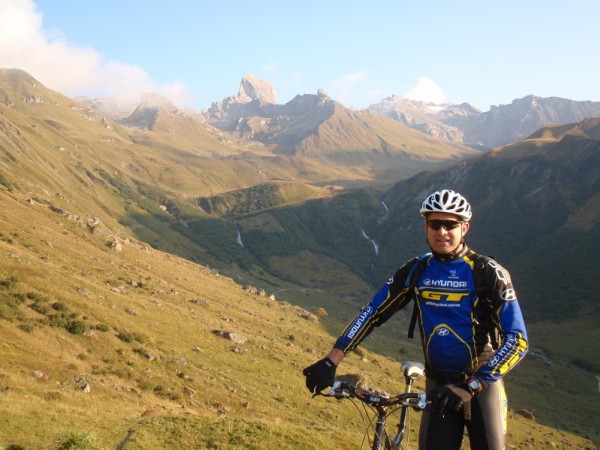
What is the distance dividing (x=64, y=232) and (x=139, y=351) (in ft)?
163

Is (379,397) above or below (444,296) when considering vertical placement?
below

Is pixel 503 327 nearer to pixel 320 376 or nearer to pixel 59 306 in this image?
pixel 320 376

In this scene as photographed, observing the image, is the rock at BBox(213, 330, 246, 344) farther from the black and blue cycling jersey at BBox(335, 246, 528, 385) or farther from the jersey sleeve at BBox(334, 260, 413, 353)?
the black and blue cycling jersey at BBox(335, 246, 528, 385)

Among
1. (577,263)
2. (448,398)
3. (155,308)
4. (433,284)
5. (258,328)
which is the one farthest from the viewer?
(577,263)

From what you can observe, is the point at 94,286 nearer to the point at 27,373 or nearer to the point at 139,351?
the point at 139,351

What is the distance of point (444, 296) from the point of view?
8367 millimetres

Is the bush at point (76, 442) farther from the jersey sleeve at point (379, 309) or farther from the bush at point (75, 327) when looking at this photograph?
the bush at point (75, 327)

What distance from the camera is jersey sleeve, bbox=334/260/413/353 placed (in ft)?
29.2

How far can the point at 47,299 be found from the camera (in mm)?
40375

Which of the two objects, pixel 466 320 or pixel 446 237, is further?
pixel 446 237

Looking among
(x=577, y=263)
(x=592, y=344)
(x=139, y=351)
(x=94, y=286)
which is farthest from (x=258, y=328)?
(x=577, y=263)

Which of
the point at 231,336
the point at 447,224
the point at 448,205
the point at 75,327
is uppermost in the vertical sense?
the point at 448,205

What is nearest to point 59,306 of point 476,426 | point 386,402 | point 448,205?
point 386,402

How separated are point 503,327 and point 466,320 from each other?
0.60 meters
